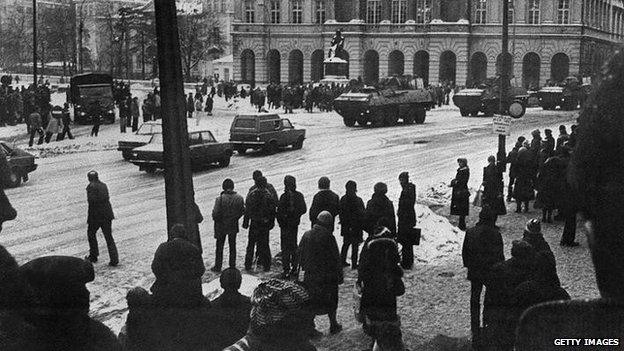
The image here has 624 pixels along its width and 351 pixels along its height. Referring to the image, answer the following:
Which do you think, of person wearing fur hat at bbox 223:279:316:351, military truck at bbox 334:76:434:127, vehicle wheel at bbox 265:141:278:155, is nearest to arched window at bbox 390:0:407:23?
military truck at bbox 334:76:434:127

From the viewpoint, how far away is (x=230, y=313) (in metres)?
4.66

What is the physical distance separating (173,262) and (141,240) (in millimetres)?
8370

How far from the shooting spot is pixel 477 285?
313 inches

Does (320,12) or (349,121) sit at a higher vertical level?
(320,12)

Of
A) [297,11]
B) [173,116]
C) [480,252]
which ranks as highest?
[297,11]

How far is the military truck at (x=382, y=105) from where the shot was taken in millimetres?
32750

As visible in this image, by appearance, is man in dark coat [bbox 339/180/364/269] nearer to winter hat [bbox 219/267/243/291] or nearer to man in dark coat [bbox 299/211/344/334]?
man in dark coat [bbox 299/211/344/334]

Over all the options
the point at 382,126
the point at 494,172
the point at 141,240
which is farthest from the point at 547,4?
the point at 141,240

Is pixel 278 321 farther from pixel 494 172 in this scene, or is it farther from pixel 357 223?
pixel 494 172

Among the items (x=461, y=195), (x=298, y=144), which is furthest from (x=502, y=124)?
(x=298, y=144)

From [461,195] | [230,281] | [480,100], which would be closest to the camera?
[230,281]

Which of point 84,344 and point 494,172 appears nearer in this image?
point 84,344

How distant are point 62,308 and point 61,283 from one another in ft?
0.28

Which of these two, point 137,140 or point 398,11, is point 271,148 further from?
point 398,11
